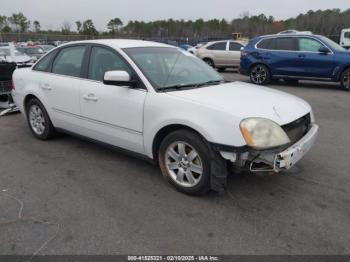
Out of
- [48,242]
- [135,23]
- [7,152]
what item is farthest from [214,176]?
[135,23]

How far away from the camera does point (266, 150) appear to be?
3.23 meters

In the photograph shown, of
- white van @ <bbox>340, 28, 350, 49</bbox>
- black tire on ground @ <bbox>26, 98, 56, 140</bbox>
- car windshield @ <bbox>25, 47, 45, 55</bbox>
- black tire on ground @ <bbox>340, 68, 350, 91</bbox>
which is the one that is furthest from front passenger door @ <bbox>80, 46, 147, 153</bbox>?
white van @ <bbox>340, 28, 350, 49</bbox>

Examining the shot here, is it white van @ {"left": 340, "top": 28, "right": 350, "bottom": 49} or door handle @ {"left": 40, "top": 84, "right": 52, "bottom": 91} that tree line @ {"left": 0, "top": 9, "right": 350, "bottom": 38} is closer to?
white van @ {"left": 340, "top": 28, "right": 350, "bottom": 49}

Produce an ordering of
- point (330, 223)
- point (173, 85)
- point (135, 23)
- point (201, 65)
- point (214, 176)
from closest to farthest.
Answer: point (330, 223), point (214, 176), point (173, 85), point (201, 65), point (135, 23)

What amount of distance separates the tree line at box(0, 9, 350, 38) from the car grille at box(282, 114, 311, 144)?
2176 inches

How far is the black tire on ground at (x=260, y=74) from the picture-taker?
459 inches

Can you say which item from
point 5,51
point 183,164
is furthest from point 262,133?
point 5,51

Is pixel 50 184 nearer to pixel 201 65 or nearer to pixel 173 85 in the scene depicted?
pixel 173 85

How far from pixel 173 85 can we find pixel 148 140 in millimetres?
704

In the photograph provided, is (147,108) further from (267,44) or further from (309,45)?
(267,44)

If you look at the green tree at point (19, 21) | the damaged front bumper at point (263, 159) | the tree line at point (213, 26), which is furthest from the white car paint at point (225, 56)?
the green tree at point (19, 21)

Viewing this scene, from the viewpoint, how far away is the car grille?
11.9 ft

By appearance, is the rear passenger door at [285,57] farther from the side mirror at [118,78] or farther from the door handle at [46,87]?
the side mirror at [118,78]

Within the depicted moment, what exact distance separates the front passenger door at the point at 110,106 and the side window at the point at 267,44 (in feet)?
27.2
